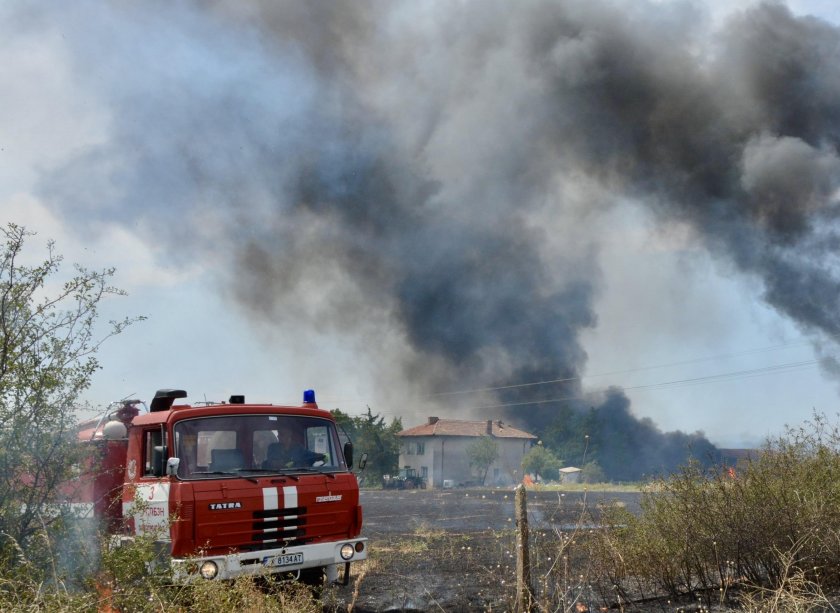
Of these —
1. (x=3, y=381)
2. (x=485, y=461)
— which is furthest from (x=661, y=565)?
(x=485, y=461)

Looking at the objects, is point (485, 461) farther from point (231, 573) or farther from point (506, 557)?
point (231, 573)

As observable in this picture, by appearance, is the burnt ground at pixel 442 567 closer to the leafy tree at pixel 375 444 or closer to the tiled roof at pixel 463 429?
the leafy tree at pixel 375 444

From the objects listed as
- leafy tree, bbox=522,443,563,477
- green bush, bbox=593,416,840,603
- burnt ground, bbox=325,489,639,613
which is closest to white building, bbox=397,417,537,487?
leafy tree, bbox=522,443,563,477

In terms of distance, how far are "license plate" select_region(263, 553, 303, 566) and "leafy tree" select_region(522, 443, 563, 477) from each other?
193ft

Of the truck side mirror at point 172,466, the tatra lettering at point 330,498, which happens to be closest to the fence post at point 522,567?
the tatra lettering at point 330,498

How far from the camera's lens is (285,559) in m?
8.04

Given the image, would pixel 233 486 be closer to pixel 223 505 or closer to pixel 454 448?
pixel 223 505

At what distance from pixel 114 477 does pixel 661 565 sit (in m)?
6.77

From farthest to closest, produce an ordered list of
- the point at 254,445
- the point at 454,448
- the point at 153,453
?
the point at 454,448 → the point at 254,445 → the point at 153,453

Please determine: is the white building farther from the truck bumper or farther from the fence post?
the fence post

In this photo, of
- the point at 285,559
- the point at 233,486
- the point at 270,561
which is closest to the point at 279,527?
the point at 285,559

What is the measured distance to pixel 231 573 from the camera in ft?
25.1

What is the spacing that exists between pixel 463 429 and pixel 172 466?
7118cm

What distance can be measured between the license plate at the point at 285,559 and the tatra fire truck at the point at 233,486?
10 mm
